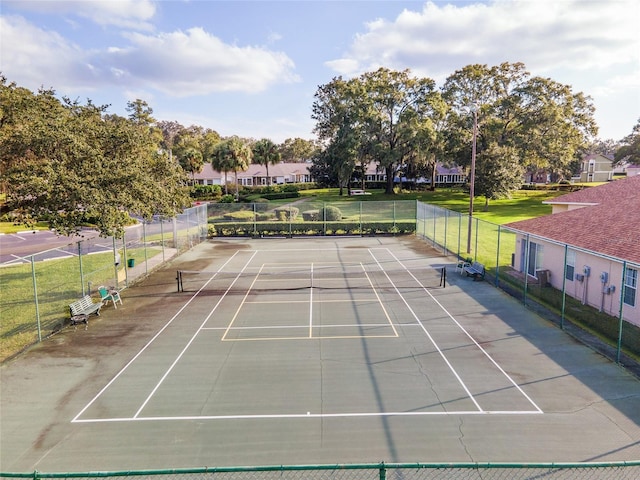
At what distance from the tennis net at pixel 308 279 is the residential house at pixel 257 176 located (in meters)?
64.3

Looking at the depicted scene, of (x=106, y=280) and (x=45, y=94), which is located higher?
(x=45, y=94)

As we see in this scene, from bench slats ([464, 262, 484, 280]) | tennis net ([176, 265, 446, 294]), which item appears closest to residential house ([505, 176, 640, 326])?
bench slats ([464, 262, 484, 280])

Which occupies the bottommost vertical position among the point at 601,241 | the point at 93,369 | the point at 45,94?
the point at 93,369

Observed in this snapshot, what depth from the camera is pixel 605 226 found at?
18.6 meters

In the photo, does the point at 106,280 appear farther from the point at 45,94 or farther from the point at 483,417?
the point at 483,417

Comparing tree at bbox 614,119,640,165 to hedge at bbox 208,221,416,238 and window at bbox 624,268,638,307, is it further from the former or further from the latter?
window at bbox 624,268,638,307

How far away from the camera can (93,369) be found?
→ 12.2 metres

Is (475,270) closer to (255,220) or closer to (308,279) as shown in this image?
(308,279)

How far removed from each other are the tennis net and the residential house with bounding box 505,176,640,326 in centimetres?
461

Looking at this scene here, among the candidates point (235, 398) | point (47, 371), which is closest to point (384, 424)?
point (235, 398)

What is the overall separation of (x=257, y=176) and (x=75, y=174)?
7551 cm

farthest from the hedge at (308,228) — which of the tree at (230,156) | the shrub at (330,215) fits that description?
the tree at (230,156)

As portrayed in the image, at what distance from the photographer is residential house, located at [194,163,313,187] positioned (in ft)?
292

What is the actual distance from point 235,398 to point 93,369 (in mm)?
4485
